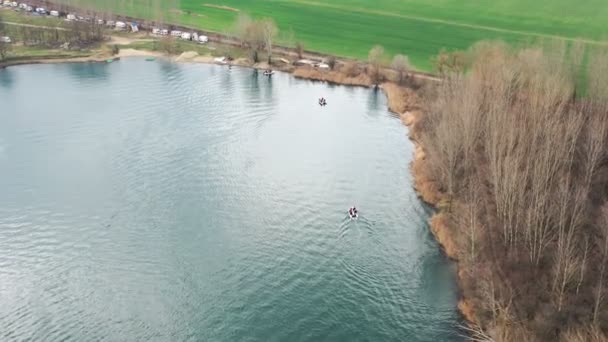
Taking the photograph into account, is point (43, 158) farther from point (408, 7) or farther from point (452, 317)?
Result: point (408, 7)

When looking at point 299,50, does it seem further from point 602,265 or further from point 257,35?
point 602,265

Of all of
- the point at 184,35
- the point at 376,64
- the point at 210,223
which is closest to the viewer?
the point at 210,223

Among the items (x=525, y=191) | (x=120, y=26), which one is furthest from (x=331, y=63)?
(x=525, y=191)

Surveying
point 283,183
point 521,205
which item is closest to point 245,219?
point 283,183

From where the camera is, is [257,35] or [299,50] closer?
[257,35]

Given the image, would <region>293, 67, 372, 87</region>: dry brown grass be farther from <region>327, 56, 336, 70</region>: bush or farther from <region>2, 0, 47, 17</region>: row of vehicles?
<region>2, 0, 47, 17</region>: row of vehicles

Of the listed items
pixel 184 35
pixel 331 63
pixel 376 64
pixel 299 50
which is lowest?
pixel 331 63

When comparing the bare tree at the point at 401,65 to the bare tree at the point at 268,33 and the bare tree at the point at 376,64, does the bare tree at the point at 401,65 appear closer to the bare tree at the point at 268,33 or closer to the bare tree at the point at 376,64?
the bare tree at the point at 376,64

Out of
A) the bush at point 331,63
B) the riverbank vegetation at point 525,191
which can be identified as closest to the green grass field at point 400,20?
the bush at point 331,63
